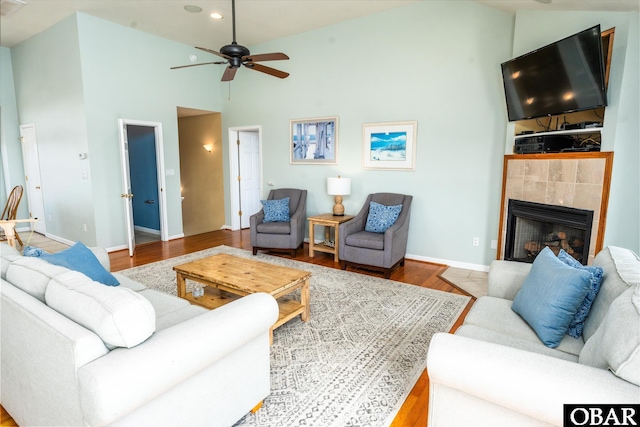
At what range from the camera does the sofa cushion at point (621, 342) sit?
3.58 feet

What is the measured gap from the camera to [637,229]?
2.72 metres

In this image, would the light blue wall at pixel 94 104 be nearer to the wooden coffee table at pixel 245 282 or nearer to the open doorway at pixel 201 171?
the open doorway at pixel 201 171

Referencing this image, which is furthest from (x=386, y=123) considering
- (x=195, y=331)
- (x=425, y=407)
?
(x=195, y=331)

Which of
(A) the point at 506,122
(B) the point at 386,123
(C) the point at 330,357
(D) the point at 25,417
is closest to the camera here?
(D) the point at 25,417

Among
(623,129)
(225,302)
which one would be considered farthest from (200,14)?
(623,129)

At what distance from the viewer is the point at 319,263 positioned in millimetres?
4715

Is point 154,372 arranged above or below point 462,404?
above

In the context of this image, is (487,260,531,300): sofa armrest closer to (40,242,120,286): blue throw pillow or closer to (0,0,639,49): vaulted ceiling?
(40,242,120,286): blue throw pillow

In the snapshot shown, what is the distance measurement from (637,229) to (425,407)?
2287mm

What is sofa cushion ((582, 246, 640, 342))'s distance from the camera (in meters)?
1.56

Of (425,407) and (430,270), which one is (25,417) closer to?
(425,407)

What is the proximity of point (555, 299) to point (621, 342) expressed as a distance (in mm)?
574

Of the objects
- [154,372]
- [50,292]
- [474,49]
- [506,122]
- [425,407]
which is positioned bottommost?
[425,407]

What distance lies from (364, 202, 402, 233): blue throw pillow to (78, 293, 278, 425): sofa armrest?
2.96 meters
